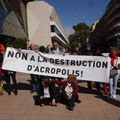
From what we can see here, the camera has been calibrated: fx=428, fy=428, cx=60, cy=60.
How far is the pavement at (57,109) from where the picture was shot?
9.96 meters

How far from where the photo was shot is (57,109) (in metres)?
10.9

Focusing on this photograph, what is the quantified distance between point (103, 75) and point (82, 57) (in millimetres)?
934

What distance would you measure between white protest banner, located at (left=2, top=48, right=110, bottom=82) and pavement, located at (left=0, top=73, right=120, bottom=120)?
766 mm

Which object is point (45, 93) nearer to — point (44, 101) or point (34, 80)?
point (44, 101)

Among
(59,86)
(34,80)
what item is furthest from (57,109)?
(34,80)

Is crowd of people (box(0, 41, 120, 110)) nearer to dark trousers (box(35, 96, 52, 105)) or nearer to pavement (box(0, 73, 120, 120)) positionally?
dark trousers (box(35, 96, 52, 105))

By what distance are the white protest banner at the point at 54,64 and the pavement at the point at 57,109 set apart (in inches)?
30.2

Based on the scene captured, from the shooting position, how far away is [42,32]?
83125mm

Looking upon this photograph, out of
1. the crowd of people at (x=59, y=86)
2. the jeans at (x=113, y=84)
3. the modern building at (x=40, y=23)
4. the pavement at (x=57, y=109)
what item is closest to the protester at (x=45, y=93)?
the crowd of people at (x=59, y=86)

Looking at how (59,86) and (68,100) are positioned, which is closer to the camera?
(68,100)

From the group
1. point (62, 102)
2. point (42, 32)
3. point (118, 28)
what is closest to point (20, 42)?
point (42, 32)

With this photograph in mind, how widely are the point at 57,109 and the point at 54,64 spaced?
3124 mm

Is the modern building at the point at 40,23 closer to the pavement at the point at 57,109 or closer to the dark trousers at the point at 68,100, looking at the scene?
the pavement at the point at 57,109

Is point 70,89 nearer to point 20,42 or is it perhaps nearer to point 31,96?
point 31,96
